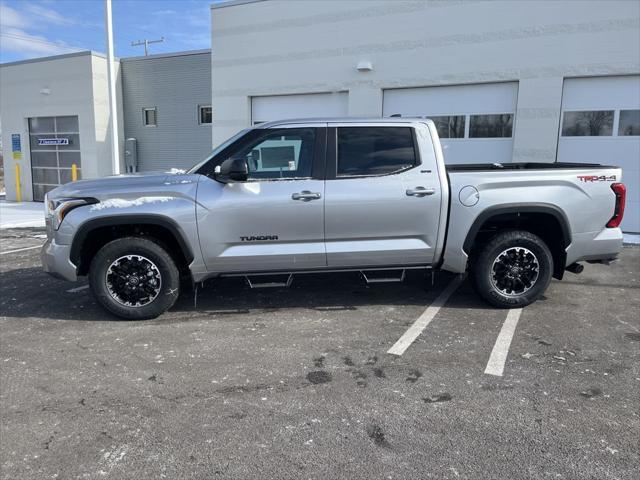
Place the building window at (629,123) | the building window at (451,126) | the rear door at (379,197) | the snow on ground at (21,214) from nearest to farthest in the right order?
the rear door at (379,197), the building window at (629,123), the building window at (451,126), the snow on ground at (21,214)

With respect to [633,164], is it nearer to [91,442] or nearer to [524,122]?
[524,122]

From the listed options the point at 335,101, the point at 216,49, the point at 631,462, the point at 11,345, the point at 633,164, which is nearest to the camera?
the point at 631,462

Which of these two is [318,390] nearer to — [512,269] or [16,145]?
[512,269]

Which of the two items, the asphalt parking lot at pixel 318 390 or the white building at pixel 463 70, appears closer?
the asphalt parking lot at pixel 318 390

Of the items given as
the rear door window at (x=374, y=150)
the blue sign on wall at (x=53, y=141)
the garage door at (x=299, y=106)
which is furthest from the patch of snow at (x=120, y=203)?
the blue sign on wall at (x=53, y=141)

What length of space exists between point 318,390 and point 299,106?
10899mm

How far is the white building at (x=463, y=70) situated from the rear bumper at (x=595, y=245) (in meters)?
6.08

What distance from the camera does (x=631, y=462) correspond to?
2.70 meters

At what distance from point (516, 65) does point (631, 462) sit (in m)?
9.83

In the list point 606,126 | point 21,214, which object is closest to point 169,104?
point 21,214

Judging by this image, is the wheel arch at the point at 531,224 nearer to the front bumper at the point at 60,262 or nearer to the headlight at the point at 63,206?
the headlight at the point at 63,206

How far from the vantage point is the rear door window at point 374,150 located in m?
5.05

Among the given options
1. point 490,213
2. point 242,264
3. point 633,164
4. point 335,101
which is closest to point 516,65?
point 633,164

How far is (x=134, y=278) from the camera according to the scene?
4.89m
